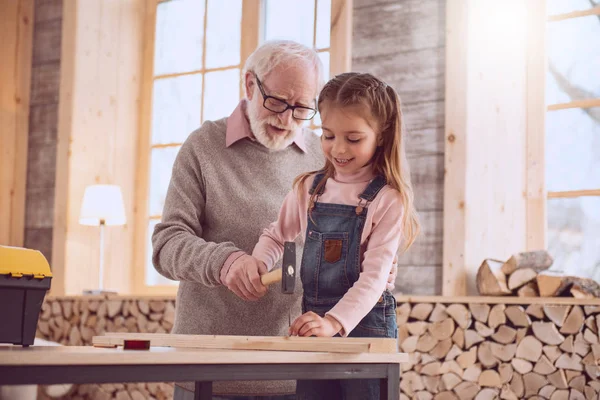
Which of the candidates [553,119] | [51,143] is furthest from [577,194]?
[51,143]

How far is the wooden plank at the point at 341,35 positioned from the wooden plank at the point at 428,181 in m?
0.67

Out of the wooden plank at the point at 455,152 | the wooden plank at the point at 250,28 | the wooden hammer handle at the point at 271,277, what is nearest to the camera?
the wooden hammer handle at the point at 271,277

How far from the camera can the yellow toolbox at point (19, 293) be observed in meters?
1.22

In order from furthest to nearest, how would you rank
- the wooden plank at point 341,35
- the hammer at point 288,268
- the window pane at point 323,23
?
the window pane at point 323,23 < the wooden plank at point 341,35 < the hammer at point 288,268

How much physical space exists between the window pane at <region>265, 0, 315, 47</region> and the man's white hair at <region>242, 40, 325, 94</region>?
9.38ft

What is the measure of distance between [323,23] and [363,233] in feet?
10.9

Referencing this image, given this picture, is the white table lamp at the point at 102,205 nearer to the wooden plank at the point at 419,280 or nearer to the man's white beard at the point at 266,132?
the wooden plank at the point at 419,280

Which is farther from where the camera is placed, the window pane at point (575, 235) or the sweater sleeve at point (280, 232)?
the window pane at point (575, 235)

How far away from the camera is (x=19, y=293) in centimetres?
123

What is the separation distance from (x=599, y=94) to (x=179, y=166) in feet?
8.66

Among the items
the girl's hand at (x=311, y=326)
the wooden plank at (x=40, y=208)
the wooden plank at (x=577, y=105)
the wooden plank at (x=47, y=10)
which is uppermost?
the wooden plank at (x=47, y=10)

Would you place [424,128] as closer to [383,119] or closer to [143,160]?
[383,119]

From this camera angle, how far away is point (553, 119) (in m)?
A: 4.14

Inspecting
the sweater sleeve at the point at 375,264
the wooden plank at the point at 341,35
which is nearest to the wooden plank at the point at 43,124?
the wooden plank at the point at 341,35
